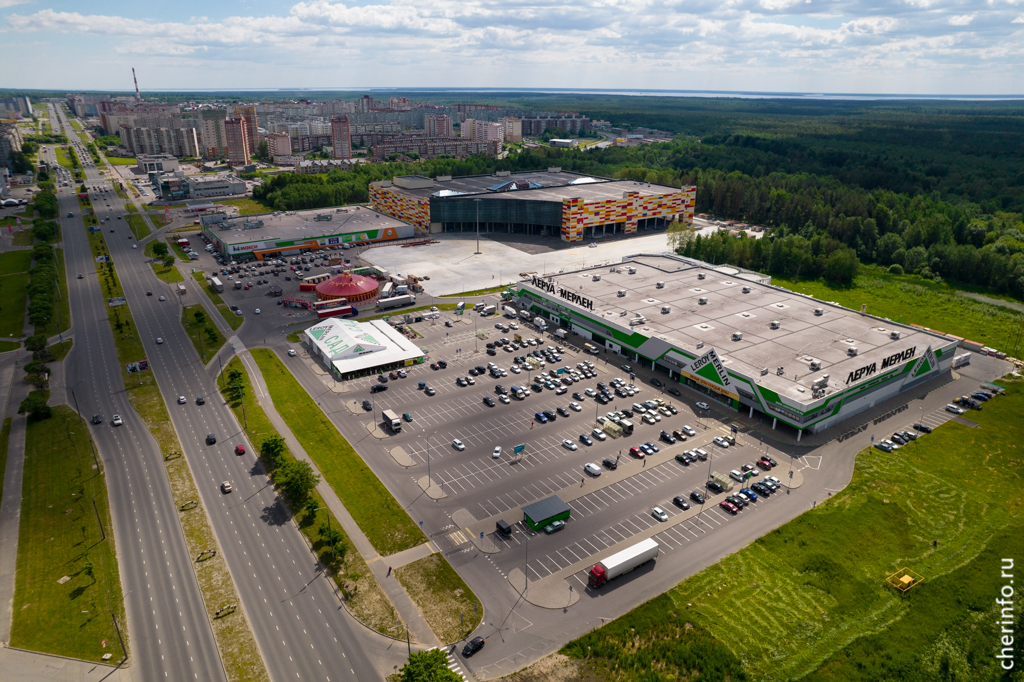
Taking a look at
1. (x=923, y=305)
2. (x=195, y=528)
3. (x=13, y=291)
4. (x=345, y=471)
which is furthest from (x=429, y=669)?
(x=13, y=291)

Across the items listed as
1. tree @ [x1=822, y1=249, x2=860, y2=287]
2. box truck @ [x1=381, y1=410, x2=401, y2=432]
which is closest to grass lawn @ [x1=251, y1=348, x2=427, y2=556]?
box truck @ [x1=381, y1=410, x2=401, y2=432]

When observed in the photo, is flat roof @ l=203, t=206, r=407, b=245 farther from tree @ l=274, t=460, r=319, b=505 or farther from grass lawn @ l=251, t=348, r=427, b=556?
tree @ l=274, t=460, r=319, b=505

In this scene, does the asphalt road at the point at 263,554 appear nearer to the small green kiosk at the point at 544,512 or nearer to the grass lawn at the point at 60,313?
the small green kiosk at the point at 544,512

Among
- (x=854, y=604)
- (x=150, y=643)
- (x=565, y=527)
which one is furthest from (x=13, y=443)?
(x=854, y=604)

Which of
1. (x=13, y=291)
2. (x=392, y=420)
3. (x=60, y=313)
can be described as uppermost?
(x=13, y=291)

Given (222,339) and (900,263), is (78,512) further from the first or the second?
(900,263)

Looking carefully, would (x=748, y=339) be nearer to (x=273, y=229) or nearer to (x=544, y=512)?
(x=544, y=512)
